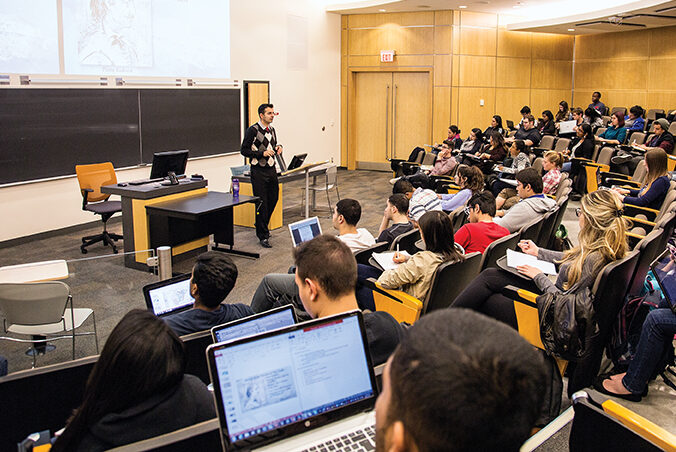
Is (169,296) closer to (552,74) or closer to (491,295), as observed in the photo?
(491,295)

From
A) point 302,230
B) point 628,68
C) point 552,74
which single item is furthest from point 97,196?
point 628,68

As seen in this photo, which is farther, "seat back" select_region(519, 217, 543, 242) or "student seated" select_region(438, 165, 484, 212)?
"student seated" select_region(438, 165, 484, 212)

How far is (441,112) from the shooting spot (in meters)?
13.7

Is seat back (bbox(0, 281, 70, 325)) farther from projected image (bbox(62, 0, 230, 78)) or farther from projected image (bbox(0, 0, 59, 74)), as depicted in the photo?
projected image (bbox(62, 0, 230, 78))

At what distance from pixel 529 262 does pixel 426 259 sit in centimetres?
67

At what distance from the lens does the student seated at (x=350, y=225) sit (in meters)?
4.64

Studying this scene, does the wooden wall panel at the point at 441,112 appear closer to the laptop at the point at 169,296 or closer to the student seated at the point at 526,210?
the student seated at the point at 526,210

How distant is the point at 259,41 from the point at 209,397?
10179 mm

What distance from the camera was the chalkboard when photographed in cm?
734

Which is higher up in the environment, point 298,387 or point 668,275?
point 298,387

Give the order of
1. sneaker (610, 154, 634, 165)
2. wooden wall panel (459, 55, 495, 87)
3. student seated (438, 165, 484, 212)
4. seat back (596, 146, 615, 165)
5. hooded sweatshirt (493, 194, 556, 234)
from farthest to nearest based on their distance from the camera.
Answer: wooden wall panel (459, 55, 495, 87) → seat back (596, 146, 615, 165) → sneaker (610, 154, 634, 165) → student seated (438, 165, 484, 212) → hooded sweatshirt (493, 194, 556, 234)

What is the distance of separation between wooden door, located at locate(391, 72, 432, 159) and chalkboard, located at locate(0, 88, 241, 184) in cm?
469

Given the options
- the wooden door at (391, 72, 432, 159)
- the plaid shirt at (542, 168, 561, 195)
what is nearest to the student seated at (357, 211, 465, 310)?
the plaid shirt at (542, 168, 561, 195)

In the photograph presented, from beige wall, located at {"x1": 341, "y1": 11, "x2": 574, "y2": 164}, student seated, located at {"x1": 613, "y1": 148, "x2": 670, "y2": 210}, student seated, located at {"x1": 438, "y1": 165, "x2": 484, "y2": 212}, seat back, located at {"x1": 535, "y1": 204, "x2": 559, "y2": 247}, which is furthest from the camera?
beige wall, located at {"x1": 341, "y1": 11, "x2": 574, "y2": 164}
